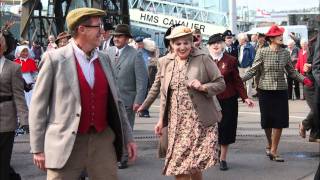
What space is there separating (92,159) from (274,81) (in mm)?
4707

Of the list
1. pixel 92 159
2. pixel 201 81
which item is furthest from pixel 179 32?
pixel 92 159

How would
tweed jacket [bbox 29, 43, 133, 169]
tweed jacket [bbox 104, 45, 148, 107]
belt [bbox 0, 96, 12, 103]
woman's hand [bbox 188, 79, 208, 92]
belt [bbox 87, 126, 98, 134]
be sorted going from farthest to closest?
tweed jacket [bbox 104, 45, 148, 107], belt [bbox 0, 96, 12, 103], woman's hand [bbox 188, 79, 208, 92], belt [bbox 87, 126, 98, 134], tweed jacket [bbox 29, 43, 133, 169]

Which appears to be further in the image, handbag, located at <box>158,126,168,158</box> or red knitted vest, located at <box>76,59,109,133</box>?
handbag, located at <box>158,126,168,158</box>

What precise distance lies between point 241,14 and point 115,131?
181 feet

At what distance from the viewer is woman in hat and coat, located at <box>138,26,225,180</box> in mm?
6090

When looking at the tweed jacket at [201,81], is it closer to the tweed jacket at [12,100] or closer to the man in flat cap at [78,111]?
the tweed jacket at [12,100]

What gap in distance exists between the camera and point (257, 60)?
8977 mm

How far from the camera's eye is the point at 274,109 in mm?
8984

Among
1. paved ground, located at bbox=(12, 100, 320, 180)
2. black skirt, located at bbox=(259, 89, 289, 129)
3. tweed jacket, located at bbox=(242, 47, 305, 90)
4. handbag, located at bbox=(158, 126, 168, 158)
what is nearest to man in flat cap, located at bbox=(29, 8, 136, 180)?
handbag, located at bbox=(158, 126, 168, 158)

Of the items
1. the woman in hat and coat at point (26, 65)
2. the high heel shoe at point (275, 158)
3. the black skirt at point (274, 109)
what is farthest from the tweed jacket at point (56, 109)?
the woman in hat and coat at point (26, 65)

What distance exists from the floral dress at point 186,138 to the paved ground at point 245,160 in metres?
1.71

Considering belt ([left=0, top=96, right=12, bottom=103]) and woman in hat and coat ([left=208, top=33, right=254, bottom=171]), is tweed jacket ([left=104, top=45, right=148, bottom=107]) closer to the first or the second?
woman in hat and coat ([left=208, top=33, right=254, bottom=171])

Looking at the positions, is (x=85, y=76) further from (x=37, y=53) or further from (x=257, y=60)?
(x=37, y=53)

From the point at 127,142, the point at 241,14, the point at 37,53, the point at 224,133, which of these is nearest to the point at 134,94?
the point at 224,133
